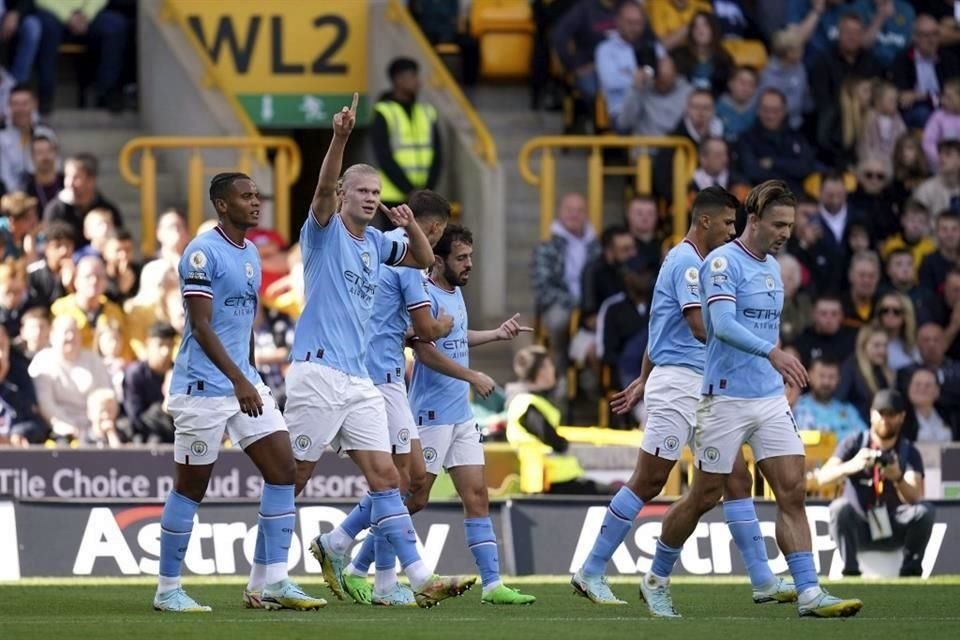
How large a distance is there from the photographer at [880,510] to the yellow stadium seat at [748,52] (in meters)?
7.77

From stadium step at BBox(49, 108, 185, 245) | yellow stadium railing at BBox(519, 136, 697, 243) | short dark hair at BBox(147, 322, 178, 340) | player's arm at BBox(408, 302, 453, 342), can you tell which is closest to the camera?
player's arm at BBox(408, 302, 453, 342)

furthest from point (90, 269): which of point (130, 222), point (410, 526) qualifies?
point (410, 526)

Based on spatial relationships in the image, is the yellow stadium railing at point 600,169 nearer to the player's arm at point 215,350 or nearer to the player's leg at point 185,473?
the player's leg at point 185,473

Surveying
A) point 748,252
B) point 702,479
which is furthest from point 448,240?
point 702,479

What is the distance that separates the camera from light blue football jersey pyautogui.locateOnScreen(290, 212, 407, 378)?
511 inches

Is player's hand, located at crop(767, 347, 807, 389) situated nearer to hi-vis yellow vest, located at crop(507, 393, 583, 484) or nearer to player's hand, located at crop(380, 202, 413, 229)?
player's hand, located at crop(380, 202, 413, 229)

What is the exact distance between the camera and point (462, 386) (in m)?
14.0

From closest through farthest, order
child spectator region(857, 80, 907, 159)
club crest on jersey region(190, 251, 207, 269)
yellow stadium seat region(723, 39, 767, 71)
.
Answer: club crest on jersey region(190, 251, 207, 269), child spectator region(857, 80, 907, 159), yellow stadium seat region(723, 39, 767, 71)

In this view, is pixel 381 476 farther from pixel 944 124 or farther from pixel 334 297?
pixel 944 124

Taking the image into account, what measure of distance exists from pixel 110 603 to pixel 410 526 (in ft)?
6.56

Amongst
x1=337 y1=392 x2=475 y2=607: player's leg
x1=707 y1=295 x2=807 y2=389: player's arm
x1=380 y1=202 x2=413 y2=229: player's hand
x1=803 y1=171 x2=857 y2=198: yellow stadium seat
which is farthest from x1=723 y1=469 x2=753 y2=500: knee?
x1=803 y1=171 x2=857 y2=198: yellow stadium seat

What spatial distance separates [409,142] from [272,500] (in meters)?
9.12

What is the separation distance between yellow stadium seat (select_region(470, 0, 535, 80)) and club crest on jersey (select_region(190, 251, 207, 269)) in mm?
11831

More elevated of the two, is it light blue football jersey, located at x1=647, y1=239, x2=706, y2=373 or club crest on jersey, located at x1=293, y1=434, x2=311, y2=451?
light blue football jersey, located at x1=647, y1=239, x2=706, y2=373
